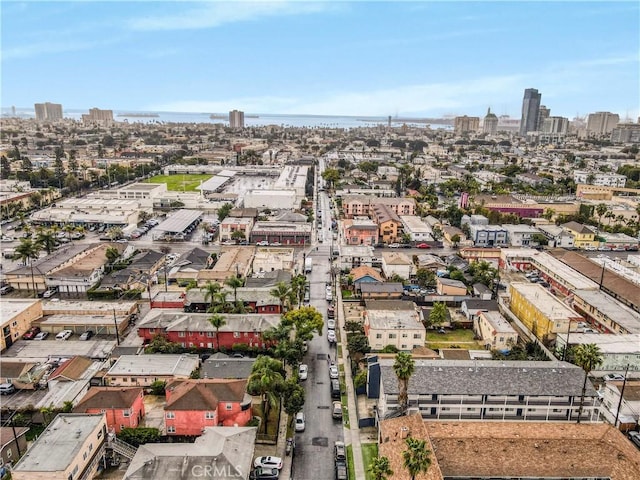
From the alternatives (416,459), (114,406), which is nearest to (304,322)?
(114,406)

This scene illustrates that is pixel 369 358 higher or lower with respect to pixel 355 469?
higher

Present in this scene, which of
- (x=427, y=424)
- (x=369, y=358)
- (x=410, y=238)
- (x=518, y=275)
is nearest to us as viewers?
(x=427, y=424)

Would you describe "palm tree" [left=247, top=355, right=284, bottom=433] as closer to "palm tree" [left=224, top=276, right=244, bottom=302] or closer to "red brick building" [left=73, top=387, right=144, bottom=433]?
"red brick building" [left=73, top=387, right=144, bottom=433]

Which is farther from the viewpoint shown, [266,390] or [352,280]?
[352,280]

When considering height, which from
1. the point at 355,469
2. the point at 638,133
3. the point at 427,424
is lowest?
the point at 355,469

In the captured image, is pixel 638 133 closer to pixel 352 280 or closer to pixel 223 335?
pixel 352 280

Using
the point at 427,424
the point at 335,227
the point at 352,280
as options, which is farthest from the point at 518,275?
the point at 427,424

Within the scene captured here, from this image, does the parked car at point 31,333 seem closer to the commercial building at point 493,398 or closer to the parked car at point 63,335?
the parked car at point 63,335

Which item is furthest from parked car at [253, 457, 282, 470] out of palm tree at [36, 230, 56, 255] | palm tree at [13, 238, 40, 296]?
palm tree at [36, 230, 56, 255]
